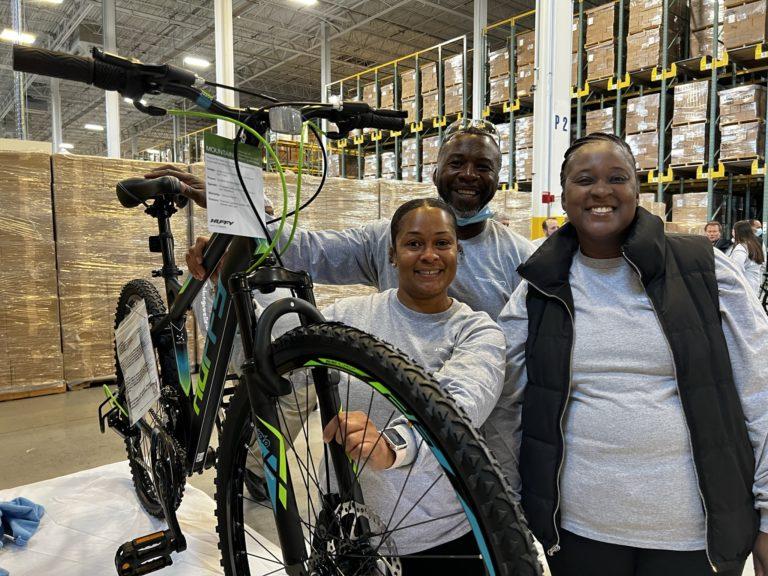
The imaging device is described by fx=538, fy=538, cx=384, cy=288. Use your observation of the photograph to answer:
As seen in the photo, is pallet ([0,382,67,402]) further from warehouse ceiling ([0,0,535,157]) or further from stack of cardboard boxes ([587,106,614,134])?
warehouse ceiling ([0,0,535,157])

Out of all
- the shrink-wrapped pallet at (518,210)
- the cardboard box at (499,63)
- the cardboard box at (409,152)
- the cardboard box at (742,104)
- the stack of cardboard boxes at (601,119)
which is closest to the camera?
the cardboard box at (742,104)

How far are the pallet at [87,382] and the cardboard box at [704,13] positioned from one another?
7265 mm

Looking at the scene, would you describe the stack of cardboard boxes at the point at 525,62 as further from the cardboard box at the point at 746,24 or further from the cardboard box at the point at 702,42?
the cardboard box at the point at 746,24

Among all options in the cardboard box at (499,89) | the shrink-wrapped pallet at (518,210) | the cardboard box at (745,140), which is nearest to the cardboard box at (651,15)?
the cardboard box at (745,140)

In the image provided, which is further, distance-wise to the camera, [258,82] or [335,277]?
[258,82]

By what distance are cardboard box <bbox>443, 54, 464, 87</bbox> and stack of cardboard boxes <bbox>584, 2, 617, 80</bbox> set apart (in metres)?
1.83

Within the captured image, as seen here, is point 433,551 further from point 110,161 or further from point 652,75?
point 652,75

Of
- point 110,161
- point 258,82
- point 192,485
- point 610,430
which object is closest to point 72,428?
point 192,485

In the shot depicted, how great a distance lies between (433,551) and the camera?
45.6 inches

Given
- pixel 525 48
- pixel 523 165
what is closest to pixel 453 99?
pixel 525 48

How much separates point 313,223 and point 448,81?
4.57m

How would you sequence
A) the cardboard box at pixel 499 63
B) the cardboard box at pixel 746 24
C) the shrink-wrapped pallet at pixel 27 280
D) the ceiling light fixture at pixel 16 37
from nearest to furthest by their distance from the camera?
the shrink-wrapped pallet at pixel 27 280 < the ceiling light fixture at pixel 16 37 < the cardboard box at pixel 746 24 < the cardboard box at pixel 499 63

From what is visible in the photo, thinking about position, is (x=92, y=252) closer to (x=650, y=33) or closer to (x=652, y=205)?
(x=652, y=205)

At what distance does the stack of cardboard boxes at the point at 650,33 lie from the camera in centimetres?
641
